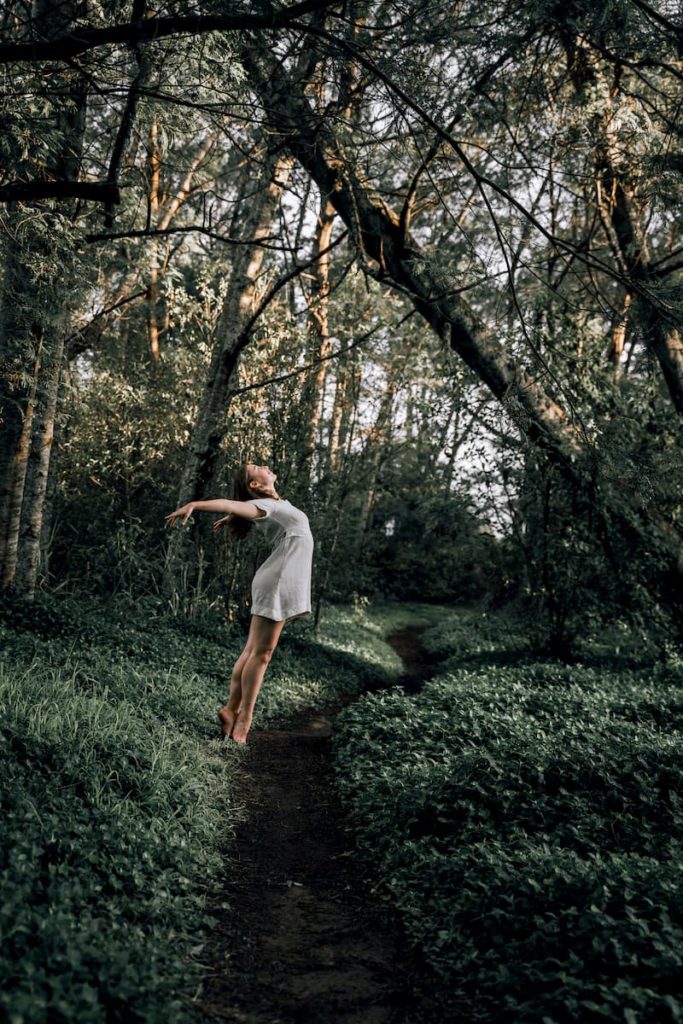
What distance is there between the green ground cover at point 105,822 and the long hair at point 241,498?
167 centimetres

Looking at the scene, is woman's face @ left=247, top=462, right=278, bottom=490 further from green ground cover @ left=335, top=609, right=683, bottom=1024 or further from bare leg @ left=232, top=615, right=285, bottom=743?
green ground cover @ left=335, top=609, right=683, bottom=1024

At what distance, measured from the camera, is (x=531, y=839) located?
4.18 meters

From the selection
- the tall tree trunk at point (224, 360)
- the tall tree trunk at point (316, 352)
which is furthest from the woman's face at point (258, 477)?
the tall tree trunk at point (224, 360)

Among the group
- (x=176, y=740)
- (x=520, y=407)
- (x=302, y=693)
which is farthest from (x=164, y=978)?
(x=520, y=407)

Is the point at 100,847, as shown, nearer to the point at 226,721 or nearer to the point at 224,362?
the point at 226,721

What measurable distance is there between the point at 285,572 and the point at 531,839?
2.99 m

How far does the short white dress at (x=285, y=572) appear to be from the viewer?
628 cm

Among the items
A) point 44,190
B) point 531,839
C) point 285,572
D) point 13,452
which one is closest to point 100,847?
point 531,839

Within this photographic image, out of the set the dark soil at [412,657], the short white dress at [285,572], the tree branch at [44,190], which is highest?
the tree branch at [44,190]

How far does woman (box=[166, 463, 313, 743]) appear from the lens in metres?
6.28

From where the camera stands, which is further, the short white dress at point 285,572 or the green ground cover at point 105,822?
the short white dress at point 285,572

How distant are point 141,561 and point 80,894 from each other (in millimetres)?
8919

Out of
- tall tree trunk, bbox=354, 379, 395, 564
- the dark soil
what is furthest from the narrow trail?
tall tree trunk, bbox=354, 379, 395, 564

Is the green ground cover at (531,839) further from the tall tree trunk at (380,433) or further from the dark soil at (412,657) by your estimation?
the tall tree trunk at (380,433)
